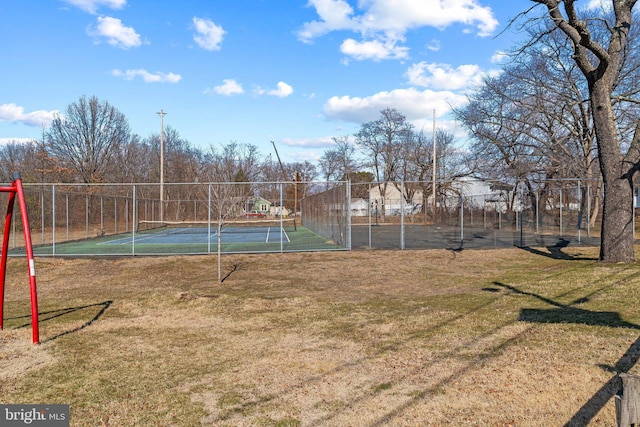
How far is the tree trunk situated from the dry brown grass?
1124 millimetres

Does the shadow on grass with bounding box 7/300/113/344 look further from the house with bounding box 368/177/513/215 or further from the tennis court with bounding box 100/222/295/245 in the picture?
the house with bounding box 368/177/513/215

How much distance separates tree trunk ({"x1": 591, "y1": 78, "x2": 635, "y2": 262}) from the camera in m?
11.8

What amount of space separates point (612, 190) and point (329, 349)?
33.6 feet

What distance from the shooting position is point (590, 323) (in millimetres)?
6340

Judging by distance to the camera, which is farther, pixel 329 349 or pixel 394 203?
pixel 394 203

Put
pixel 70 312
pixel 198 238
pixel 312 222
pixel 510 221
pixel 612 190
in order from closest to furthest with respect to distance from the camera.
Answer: pixel 70 312, pixel 612 190, pixel 198 238, pixel 510 221, pixel 312 222

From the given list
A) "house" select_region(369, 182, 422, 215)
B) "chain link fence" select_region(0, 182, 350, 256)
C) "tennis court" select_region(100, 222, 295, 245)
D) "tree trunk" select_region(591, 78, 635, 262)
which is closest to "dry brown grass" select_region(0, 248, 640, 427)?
"tree trunk" select_region(591, 78, 635, 262)

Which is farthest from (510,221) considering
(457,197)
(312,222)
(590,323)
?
(590,323)

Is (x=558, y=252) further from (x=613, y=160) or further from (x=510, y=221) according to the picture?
(x=510, y=221)

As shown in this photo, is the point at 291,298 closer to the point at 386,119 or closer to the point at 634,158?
the point at 634,158

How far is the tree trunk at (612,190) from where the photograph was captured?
38.7 ft

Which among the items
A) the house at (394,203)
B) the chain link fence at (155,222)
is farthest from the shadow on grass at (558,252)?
the house at (394,203)

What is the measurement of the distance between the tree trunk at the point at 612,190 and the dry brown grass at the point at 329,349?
3.69 ft

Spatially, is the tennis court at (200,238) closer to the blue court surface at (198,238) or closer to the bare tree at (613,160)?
the blue court surface at (198,238)
